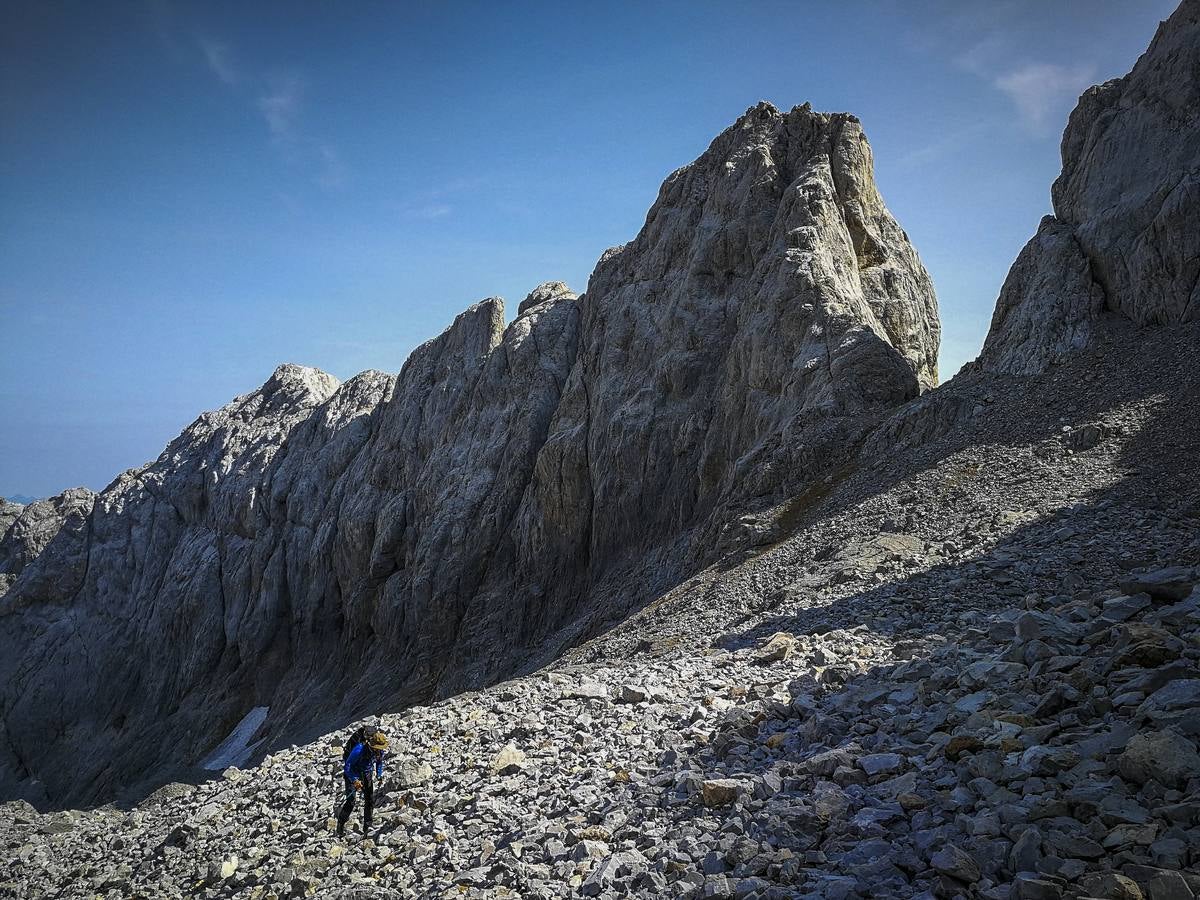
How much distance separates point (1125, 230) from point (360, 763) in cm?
4183

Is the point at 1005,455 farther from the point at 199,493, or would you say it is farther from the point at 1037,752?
the point at 199,493

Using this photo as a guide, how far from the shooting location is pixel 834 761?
1020 centimetres

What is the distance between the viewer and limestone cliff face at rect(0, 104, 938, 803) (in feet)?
156

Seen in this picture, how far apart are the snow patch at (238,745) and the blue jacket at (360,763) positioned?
5666 centimetres

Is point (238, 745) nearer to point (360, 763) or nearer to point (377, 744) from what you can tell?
point (377, 744)

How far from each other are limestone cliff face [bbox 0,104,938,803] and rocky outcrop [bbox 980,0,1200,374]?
751 centimetres

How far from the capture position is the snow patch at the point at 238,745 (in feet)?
210

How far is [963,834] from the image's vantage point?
7762mm

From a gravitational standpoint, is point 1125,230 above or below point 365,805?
above

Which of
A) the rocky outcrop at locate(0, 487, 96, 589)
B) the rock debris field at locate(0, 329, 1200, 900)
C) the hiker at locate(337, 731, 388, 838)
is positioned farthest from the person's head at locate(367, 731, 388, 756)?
the rocky outcrop at locate(0, 487, 96, 589)

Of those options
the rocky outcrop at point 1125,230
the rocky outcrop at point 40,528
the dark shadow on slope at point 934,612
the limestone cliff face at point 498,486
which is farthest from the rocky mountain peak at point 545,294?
the rocky outcrop at point 40,528

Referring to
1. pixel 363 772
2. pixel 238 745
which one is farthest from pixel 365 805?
pixel 238 745

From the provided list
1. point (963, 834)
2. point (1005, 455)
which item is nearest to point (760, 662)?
point (963, 834)

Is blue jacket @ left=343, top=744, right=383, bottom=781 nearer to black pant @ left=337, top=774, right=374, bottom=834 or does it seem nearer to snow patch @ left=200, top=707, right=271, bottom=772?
black pant @ left=337, top=774, right=374, bottom=834
